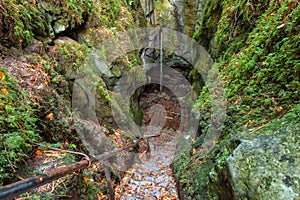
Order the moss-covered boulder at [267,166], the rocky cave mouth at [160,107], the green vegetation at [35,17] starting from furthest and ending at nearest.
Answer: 1. the rocky cave mouth at [160,107]
2. the green vegetation at [35,17]
3. the moss-covered boulder at [267,166]

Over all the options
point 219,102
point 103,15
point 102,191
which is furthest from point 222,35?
point 102,191

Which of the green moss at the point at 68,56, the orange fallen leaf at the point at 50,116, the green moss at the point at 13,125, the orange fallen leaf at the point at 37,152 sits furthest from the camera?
the green moss at the point at 68,56

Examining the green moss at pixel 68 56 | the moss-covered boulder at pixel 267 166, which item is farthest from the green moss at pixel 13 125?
the moss-covered boulder at pixel 267 166

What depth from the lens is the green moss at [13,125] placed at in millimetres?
1722

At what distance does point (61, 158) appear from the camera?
7.16ft

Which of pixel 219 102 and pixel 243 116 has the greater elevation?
pixel 219 102

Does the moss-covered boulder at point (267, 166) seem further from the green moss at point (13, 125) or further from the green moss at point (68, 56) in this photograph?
the green moss at point (68, 56)

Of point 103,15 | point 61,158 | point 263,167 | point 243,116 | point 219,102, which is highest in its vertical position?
point 103,15

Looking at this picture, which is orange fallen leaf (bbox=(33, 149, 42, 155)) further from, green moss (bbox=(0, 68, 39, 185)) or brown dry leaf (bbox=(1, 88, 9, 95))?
brown dry leaf (bbox=(1, 88, 9, 95))

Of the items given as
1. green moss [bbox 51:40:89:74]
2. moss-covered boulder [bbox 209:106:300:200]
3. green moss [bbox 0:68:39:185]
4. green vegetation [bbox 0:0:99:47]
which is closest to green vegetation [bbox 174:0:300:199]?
moss-covered boulder [bbox 209:106:300:200]

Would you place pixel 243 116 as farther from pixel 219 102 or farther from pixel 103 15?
pixel 103 15

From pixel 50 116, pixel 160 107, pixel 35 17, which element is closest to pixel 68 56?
pixel 35 17

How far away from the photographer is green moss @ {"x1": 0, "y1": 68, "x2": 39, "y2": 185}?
1722mm

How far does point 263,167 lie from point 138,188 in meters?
3.17
